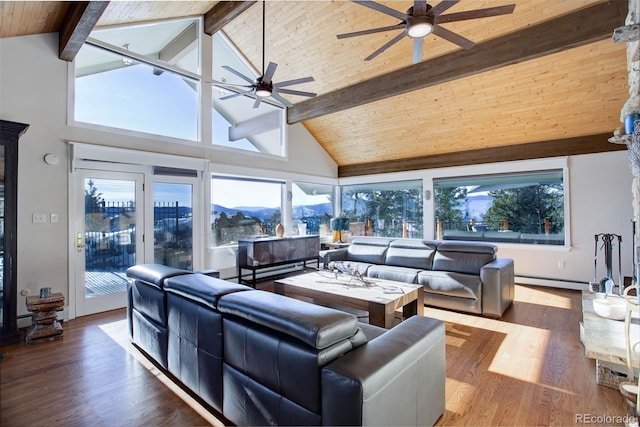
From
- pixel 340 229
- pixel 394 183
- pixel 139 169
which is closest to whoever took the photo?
pixel 139 169

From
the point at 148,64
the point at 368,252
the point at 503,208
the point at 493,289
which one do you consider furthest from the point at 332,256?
the point at 148,64

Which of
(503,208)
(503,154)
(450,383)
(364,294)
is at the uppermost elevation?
(503,154)

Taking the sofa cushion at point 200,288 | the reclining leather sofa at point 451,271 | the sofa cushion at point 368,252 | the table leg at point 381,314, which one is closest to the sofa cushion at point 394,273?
the reclining leather sofa at point 451,271

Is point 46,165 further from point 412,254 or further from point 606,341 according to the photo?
point 606,341

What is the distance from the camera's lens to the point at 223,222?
5828 millimetres

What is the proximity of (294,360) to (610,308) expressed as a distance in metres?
2.73

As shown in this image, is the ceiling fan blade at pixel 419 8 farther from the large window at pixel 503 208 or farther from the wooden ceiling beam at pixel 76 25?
the large window at pixel 503 208

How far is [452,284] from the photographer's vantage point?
13.4 ft

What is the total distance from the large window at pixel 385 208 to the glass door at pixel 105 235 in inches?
202

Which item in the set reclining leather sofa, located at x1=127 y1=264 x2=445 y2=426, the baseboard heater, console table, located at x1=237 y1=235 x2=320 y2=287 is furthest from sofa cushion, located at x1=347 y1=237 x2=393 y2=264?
reclining leather sofa, located at x1=127 y1=264 x2=445 y2=426

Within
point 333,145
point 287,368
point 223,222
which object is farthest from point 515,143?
point 287,368

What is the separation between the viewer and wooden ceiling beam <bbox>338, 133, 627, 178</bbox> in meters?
5.12

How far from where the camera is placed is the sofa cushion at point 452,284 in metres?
3.95

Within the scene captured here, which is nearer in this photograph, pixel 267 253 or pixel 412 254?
pixel 412 254
